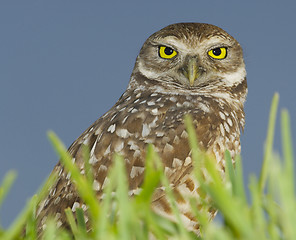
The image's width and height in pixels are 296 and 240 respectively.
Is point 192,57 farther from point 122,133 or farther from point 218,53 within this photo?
point 122,133

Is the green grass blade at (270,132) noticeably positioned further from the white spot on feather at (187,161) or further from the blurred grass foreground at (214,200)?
the white spot on feather at (187,161)

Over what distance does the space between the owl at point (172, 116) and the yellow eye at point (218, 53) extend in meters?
0.02

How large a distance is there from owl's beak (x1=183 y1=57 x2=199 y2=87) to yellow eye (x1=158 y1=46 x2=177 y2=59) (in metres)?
0.33

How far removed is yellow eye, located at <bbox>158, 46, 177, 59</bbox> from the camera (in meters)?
7.31

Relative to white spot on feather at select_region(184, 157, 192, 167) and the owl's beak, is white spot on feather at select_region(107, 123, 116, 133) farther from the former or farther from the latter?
the owl's beak

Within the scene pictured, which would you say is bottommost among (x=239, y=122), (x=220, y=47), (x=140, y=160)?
(x=239, y=122)

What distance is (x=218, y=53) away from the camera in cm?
744

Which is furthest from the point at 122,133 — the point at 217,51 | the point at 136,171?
the point at 217,51

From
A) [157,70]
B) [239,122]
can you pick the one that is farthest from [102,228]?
[157,70]

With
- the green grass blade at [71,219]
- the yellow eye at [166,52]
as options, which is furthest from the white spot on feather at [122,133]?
the green grass blade at [71,219]

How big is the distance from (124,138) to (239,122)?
1932 millimetres

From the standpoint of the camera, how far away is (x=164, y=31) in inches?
293

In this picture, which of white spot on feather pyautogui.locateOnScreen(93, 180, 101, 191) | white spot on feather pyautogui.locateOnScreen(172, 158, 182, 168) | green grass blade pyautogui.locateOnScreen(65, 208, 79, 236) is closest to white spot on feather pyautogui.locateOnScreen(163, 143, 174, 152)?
white spot on feather pyautogui.locateOnScreen(172, 158, 182, 168)

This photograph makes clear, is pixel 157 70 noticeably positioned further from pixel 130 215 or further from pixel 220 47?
pixel 130 215
